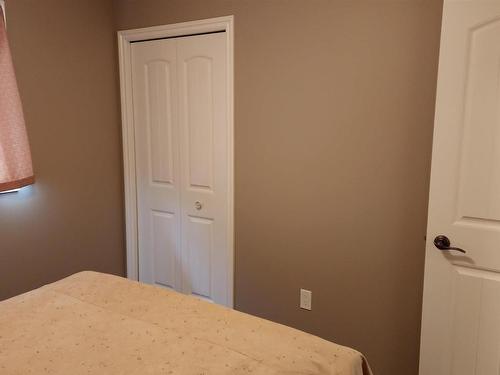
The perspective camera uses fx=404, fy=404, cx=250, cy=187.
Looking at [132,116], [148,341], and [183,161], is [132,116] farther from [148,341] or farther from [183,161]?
[148,341]

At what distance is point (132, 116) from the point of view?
2.91 metres

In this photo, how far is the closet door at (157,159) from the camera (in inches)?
108

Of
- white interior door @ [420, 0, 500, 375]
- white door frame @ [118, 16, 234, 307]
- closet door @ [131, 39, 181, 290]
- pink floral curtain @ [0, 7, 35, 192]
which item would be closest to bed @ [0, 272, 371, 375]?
white interior door @ [420, 0, 500, 375]

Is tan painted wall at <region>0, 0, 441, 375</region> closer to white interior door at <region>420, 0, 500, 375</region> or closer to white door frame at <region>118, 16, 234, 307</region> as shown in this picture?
white door frame at <region>118, 16, 234, 307</region>

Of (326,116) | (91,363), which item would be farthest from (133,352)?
(326,116)

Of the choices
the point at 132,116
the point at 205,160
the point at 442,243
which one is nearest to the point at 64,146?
the point at 132,116

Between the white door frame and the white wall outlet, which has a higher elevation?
the white door frame

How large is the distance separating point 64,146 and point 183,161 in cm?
76

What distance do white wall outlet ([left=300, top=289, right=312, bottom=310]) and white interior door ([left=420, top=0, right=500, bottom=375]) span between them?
0.68m

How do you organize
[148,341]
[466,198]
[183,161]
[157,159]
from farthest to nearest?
1. [157,159]
2. [183,161]
3. [466,198]
4. [148,341]

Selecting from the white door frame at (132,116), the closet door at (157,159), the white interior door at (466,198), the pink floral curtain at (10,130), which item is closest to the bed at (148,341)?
the white interior door at (466,198)

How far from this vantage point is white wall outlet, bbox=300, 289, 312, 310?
2.35 m

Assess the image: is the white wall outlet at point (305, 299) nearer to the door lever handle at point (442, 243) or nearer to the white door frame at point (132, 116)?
the white door frame at point (132, 116)

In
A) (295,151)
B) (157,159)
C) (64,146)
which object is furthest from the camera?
(157,159)
